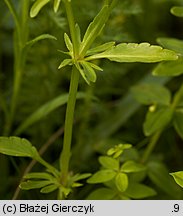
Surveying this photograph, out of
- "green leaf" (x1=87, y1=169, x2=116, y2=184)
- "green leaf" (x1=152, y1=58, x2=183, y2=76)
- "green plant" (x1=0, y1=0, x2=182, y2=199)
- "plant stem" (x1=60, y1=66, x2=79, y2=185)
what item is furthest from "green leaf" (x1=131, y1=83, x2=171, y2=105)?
"plant stem" (x1=60, y1=66, x2=79, y2=185)

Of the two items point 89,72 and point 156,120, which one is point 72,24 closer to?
point 89,72

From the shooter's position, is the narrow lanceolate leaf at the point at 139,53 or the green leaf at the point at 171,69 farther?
the green leaf at the point at 171,69

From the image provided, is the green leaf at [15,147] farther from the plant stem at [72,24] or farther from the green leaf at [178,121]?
the green leaf at [178,121]

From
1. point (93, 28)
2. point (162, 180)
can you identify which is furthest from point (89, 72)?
point (162, 180)

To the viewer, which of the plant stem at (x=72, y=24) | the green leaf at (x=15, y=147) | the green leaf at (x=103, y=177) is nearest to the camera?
the plant stem at (x=72, y=24)

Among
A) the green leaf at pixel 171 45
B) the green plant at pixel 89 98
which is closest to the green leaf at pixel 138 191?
the green plant at pixel 89 98

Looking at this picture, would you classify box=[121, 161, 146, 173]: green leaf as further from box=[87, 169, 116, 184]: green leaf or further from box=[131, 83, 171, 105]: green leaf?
box=[131, 83, 171, 105]: green leaf
